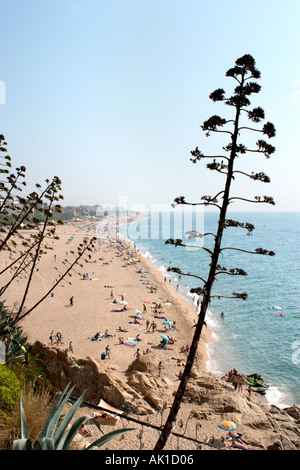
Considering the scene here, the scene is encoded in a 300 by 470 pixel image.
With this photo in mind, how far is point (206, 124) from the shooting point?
16.7ft

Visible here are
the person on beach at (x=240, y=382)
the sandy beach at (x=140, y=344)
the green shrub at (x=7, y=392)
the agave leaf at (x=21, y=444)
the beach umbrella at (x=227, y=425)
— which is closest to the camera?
the agave leaf at (x=21, y=444)

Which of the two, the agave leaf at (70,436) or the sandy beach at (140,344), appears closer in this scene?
the agave leaf at (70,436)

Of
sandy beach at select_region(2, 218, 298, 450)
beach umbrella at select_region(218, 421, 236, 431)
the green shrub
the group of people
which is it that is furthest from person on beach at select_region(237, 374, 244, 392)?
the green shrub

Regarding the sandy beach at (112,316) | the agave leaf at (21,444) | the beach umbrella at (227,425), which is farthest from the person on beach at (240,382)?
the agave leaf at (21,444)

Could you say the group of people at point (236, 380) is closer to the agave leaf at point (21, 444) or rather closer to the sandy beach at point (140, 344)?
the sandy beach at point (140, 344)

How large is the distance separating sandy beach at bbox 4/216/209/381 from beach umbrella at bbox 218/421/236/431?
6.47 metres

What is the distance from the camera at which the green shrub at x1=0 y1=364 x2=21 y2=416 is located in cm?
566

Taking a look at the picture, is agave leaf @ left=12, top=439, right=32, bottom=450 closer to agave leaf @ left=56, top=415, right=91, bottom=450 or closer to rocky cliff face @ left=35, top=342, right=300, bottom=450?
agave leaf @ left=56, top=415, right=91, bottom=450

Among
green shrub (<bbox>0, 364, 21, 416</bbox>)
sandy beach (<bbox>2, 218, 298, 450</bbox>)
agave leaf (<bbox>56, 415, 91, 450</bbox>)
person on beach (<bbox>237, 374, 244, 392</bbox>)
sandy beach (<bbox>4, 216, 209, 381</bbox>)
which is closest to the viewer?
agave leaf (<bbox>56, 415, 91, 450</bbox>)

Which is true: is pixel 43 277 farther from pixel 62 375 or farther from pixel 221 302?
pixel 62 375

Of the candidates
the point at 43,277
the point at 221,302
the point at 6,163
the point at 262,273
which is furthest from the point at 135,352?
the point at 262,273

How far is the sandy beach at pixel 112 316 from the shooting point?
2198cm

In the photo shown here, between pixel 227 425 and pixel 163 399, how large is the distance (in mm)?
2765

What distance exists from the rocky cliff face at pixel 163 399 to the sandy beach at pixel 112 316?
3.93 meters
